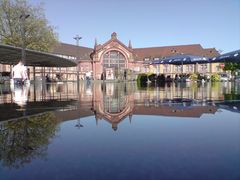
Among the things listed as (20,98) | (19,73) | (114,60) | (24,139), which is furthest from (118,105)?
(114,60)

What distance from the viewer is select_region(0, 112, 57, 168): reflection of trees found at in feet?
11.2

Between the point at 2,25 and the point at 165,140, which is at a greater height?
the point at 2,25

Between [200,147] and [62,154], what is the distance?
1.71 meters

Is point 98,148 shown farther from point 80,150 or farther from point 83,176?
point 83,176

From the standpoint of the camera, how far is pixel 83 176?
2.74 metres

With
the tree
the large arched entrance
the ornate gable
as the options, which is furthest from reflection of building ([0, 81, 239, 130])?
the large arched entrance

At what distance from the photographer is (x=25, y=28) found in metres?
45.9

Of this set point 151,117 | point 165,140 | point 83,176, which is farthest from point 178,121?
point 83,176

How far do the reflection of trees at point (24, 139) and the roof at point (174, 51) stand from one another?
311ft

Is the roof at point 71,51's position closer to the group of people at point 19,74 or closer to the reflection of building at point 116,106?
the group of people at point 19,74

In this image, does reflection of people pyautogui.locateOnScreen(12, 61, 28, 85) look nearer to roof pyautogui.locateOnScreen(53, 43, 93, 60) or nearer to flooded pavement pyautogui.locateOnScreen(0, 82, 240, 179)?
flooded pavement pyautogui.locateOnScreen(0, 82, 240, 179)

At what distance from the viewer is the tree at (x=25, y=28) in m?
45.2

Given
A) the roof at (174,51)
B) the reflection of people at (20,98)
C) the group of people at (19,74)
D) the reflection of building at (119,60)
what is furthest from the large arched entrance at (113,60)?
the reflection of people at (20,98)

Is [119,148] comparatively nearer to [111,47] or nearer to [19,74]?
[19,74]
